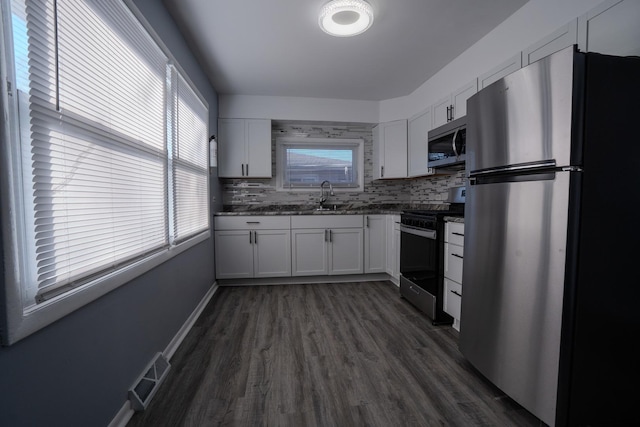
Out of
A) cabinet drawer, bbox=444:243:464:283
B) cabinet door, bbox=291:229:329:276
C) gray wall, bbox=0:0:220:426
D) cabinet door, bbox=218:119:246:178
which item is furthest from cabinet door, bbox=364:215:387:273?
gray wall, bbox=0:0:220:426

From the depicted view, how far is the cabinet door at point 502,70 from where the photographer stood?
184 cm

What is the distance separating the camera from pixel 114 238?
3.88 feet

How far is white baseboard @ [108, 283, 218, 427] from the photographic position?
3.89 ft

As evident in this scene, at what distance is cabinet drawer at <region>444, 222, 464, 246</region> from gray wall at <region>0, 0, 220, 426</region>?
214 cm

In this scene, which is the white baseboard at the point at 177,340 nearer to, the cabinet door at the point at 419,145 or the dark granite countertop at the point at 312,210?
the dark granite countertop at the point at 312,210

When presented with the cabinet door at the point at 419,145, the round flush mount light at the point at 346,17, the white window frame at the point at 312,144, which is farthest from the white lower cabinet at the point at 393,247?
the round flush mount light at the point at 346,17

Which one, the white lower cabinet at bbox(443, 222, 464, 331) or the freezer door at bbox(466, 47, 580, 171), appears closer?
the freezer door at bbox(466, 47, 580, 171)

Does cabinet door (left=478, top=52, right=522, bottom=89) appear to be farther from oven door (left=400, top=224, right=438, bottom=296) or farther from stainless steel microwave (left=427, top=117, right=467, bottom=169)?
oven door (left=400, top=224, right=438, bottom=296)

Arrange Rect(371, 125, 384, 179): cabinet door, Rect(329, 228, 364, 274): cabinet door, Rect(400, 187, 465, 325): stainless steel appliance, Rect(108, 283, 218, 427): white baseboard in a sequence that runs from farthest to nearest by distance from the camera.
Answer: Rect(371, 125, 384, 179): cabinet door, Rect(329, 228, 364, 274): cabinet door, Rect(400, 187, 465, 325): stainless steel appliance, Rect(108, 283, 218, 427): white baseboard

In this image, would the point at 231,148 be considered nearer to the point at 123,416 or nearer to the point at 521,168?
the point at 123,416

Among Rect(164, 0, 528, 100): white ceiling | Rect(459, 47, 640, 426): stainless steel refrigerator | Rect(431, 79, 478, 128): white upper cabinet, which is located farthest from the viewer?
Rect(431, 79, 478, 128): white upper cabinet

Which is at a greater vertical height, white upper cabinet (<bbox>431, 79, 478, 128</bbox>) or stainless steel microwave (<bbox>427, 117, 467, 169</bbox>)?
white upper cabinet (<bbox>431, 79, 478, 128</bbox>)

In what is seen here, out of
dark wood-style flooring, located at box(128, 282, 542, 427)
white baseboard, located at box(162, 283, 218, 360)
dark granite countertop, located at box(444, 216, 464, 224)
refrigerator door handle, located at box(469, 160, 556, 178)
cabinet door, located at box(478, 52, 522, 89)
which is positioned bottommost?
dark wood-style flooring, located at box(128, 282, 542, 427)

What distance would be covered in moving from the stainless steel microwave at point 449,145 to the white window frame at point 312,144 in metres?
1.31
